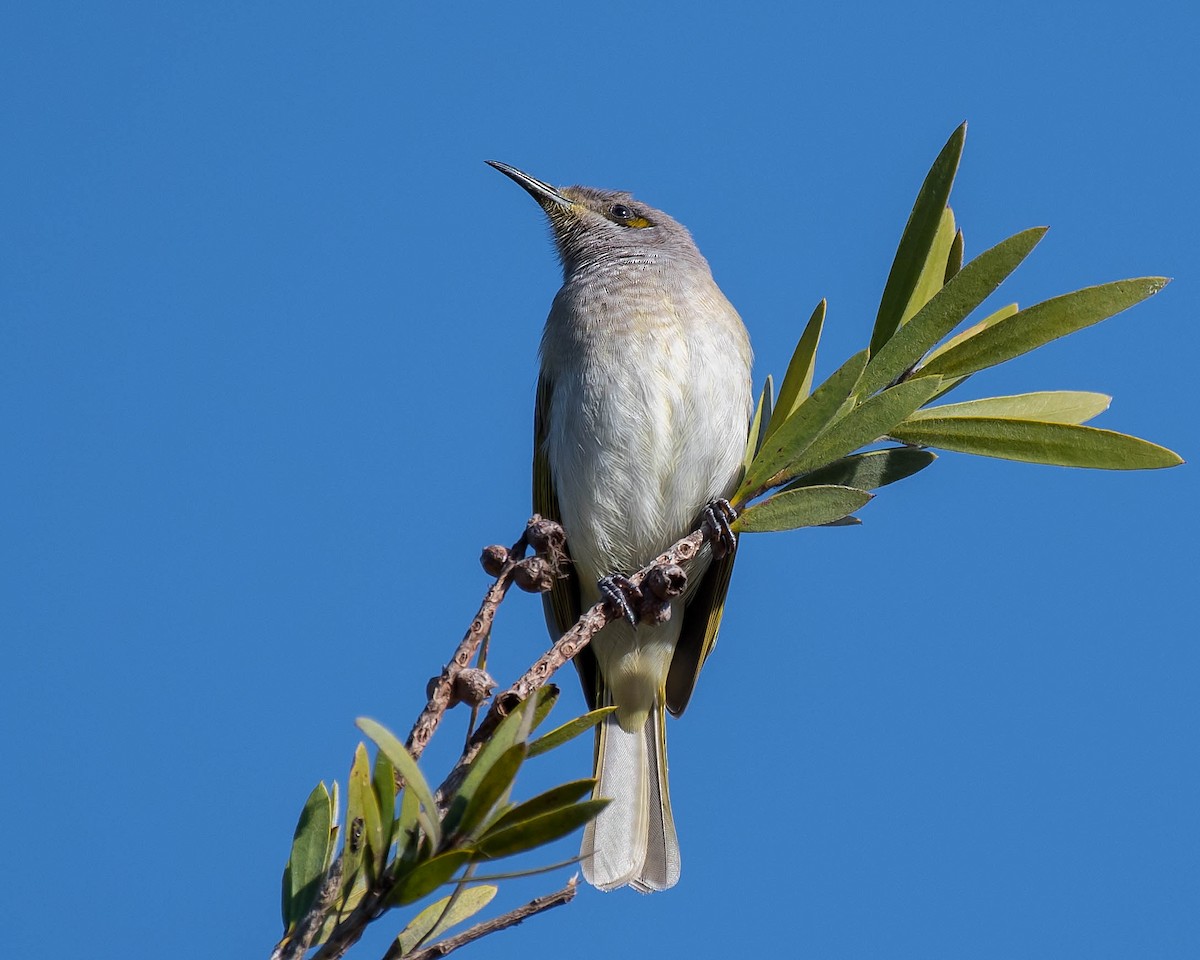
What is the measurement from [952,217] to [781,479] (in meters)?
0.86

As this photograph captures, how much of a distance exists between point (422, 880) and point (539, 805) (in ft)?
0.74

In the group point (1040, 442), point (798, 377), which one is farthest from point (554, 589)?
point (1040, 442)

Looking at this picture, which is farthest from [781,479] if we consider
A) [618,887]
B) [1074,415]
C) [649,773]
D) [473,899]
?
[649,773]

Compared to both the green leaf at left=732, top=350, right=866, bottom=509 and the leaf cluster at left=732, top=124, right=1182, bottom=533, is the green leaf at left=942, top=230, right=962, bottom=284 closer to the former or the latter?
the leaf cluster at left=732, top=124, right=1182, bottom=533

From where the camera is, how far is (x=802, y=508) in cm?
284

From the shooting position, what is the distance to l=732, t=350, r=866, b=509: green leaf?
280 cm

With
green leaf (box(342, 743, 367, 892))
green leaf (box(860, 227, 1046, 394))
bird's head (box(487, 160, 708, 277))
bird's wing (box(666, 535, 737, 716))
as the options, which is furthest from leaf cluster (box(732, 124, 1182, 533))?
bird's head (box(487, 160, 708, 277))

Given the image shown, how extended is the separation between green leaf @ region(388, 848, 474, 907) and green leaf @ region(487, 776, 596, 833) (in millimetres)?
121

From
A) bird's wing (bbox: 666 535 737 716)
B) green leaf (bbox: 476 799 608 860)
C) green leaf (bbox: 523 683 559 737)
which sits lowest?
green leaf (bbox: 476 799 608 860)

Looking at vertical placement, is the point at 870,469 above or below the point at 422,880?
above

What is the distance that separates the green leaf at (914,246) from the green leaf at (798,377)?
15 centimetres

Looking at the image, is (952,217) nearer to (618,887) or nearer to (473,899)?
(473,899)

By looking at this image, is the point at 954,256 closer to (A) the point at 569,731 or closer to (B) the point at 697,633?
(A) the point at 569,731

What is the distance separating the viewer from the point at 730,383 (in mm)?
4984
